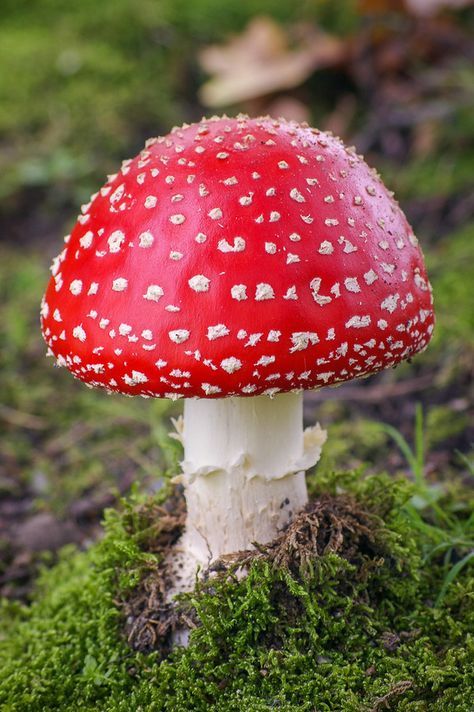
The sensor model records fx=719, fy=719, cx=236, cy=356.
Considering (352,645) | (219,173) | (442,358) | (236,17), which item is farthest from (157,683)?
(236,17)

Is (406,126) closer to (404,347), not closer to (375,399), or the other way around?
(375,399)

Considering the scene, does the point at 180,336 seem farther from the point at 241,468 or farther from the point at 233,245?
the point at 241,468

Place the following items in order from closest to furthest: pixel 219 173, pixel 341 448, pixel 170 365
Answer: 1. pixel 170 365
2. pixel 219 173
3. pixel 341 448

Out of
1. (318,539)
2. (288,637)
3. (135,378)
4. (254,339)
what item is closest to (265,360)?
(254,339)

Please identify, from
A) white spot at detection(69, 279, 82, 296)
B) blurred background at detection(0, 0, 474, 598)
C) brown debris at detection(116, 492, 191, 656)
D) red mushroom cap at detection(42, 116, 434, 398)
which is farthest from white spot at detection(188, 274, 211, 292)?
blurred background at detection(0, 0, 474, 598)

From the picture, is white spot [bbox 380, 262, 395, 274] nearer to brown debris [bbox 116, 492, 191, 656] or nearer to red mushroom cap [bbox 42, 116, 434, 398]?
red mushroom cap [bbox 42, 116, 434, 398]
